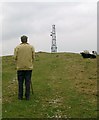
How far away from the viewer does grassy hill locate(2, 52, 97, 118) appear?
46.8 ft

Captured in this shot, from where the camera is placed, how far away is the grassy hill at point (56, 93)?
14.2 metres

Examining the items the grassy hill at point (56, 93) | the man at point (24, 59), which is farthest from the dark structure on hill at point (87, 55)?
the man at point (24, 59)

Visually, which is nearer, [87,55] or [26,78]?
[26,78]

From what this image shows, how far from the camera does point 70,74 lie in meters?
26.7

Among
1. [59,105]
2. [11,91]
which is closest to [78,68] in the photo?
[11,91]

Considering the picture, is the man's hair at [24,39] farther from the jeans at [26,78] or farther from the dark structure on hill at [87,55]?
the dark structure on hill at [87,55]

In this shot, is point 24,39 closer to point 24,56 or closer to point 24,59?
point 24,56

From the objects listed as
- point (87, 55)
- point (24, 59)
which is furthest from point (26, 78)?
point (87, 55)

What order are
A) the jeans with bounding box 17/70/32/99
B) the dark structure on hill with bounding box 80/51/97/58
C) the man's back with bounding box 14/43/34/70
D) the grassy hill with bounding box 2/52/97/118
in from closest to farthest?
the grassy hill with bounding box 2/52/97/118 < the man's back with bounding box 14/43/34/70 < the jeans with bounding box 17/70/32/99 < the dark structure on hill with bounding box 80/51/97/58

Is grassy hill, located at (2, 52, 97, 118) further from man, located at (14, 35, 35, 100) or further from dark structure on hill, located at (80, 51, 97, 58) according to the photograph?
dark structure on hill, located at (80, 51, 97, 58)

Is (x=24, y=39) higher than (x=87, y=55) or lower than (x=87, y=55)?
lower

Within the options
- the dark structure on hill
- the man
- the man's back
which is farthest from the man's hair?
the dark structure on hill

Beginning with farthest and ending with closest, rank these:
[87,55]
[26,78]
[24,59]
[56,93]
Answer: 1. [87,55]
2. [56,93]
3. [26,78]
4. [24,59]

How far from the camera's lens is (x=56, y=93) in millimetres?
18391
